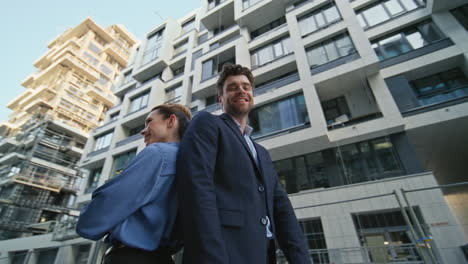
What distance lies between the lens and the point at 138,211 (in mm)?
1322

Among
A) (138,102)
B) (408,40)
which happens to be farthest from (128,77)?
(408,40)

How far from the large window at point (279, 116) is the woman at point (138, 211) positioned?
396 inches

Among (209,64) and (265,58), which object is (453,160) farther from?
(209,64)

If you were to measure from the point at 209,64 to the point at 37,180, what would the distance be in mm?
25694

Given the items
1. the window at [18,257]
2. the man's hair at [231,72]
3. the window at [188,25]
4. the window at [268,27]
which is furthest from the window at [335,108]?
the window at [18,257]

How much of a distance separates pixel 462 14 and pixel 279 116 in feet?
35.0

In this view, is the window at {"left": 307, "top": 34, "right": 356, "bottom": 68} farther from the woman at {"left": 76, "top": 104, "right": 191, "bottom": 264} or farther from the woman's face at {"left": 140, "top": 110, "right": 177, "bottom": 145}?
the woman at {"left": 76, "top": 104, "right": 191, "bottom": 264}

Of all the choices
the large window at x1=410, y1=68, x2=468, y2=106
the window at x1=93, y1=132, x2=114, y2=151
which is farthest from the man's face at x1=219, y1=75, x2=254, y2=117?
the window at x1=93, y1=132, x2=114, y2=151

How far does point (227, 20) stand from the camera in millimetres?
21344

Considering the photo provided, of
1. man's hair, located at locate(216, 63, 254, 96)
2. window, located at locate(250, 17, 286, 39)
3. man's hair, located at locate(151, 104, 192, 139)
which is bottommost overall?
man's hair, located at locate(151, 104, 192, 139)

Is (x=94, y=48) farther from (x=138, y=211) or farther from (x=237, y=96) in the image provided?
(x=138, y=211)

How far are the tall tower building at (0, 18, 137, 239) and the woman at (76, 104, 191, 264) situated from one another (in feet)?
85.0

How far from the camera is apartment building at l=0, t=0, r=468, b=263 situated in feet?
27.4

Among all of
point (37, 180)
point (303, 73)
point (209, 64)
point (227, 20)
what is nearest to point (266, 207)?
point (303, 73)
